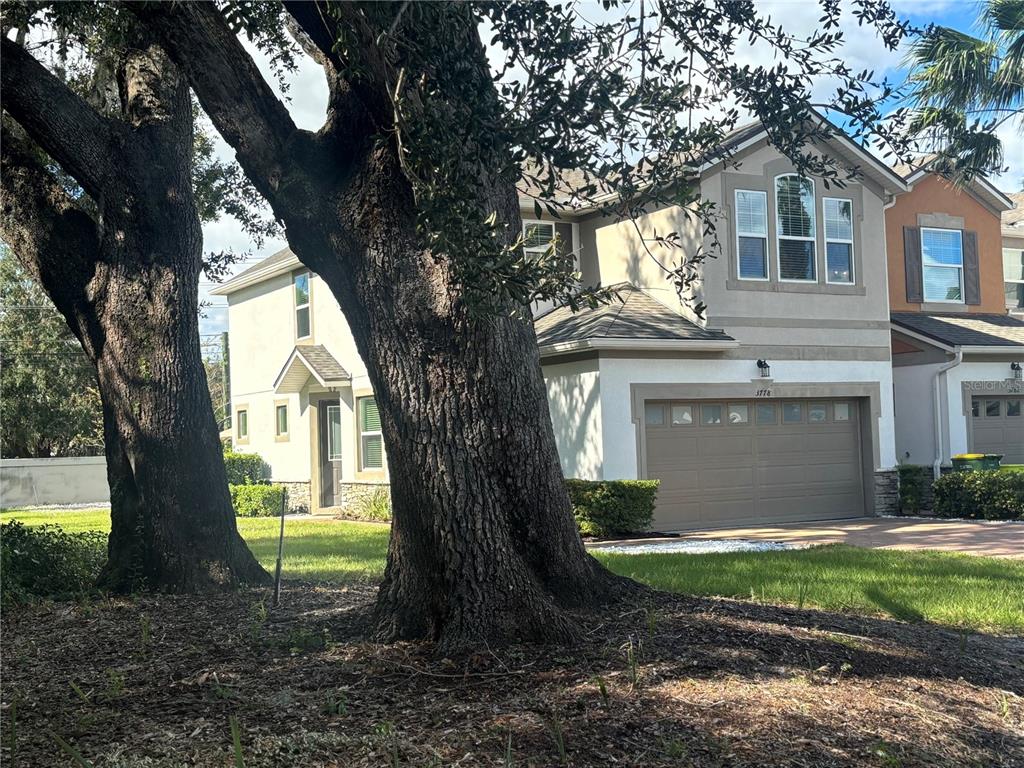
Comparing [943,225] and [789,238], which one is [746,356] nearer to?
[789,238]

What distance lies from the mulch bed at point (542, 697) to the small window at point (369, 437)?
14024 millimetres

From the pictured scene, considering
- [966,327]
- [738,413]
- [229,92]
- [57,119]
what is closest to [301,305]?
[738,413]

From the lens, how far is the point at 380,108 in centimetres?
617

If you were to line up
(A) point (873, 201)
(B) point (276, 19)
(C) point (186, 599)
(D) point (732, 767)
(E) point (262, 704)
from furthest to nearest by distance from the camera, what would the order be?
(A) point (873, 201), (B) point (276, 19), (C) point (186, 599), (E) point (262, 704), (D) point (732, 767)

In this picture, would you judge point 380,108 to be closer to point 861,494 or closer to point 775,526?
point 775,526

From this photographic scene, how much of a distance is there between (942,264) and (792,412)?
5.83 metres

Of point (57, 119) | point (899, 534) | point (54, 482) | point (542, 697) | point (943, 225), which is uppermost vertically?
point (943, 225)

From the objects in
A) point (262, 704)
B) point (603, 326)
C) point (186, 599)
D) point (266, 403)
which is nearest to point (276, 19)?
point (186, 599)

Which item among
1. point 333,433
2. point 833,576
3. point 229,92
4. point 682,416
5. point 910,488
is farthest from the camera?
point 333,433

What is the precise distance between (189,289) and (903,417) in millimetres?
15805

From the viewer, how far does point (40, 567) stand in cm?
980

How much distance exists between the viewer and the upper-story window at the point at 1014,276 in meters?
23.7

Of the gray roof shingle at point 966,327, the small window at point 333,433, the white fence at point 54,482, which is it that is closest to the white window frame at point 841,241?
the gray roof shingle at point 966,327

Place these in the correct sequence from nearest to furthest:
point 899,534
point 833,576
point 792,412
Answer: point 833,576
point 899,534
point 792,412
